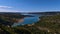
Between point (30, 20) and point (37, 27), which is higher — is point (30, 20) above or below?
above

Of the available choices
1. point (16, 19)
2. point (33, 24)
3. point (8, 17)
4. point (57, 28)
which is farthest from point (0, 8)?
point (57, 28)

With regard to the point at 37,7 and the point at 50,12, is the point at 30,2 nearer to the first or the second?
the point at 37,7

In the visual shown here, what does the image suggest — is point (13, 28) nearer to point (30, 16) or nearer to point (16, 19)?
Answer: point (16, 19)

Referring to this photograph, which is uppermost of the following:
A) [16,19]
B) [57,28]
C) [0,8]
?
[0,8]

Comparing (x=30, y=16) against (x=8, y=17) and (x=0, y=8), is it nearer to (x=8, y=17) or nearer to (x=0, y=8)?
(x=8, y=17)

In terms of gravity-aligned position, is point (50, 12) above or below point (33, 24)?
above

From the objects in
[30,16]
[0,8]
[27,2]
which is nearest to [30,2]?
[27,2]

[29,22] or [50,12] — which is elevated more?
[50,12]
